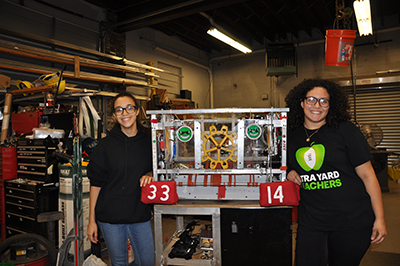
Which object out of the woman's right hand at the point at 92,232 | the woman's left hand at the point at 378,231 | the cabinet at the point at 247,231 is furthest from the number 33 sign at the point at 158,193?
the woman's left hand at the point at 378,231

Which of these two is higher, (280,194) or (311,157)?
(311,157)

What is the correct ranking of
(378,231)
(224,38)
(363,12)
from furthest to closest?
(224,38)
(363,12)
(378,231)

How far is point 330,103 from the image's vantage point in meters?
1.64

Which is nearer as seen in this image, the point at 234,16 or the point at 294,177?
the point at 294,177

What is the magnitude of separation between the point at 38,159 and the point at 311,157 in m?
2.86

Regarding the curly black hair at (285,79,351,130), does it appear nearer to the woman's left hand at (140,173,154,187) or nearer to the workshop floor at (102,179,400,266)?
the woman's left hand at (140,173,154,187)

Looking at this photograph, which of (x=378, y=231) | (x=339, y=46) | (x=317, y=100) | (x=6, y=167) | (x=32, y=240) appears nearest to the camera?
(x=378, y=231)

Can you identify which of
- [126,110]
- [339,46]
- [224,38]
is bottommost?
[126,110]

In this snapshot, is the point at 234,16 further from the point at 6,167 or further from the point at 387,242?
the point at 6,167

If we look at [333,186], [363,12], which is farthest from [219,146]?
[363,12]

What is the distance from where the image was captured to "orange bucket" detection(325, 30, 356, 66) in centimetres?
284

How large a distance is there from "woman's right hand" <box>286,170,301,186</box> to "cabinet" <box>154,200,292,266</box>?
25 cm

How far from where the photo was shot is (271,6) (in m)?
6.18

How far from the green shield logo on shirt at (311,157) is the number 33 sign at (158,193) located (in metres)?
0.86
